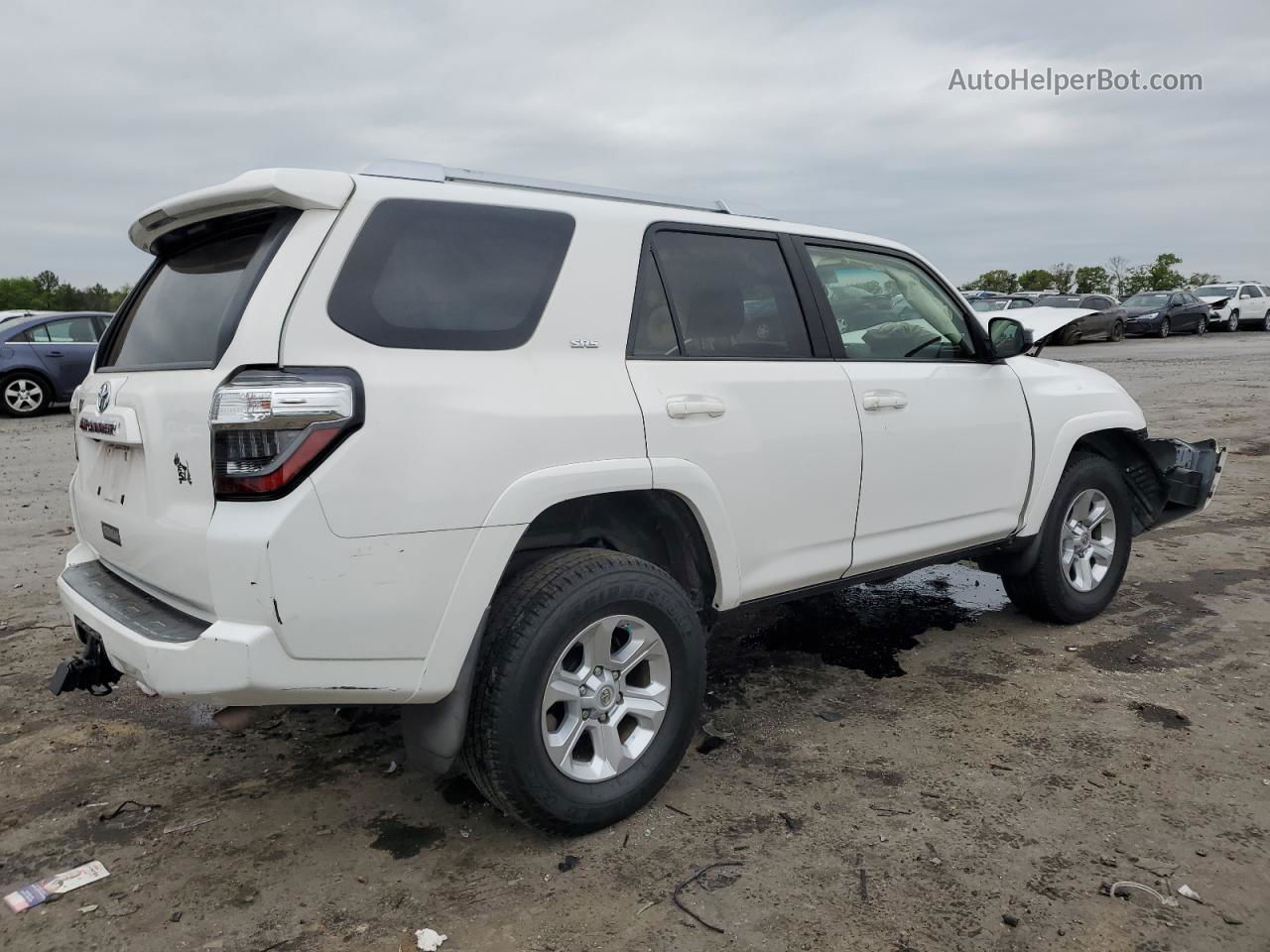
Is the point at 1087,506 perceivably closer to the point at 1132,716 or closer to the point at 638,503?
the point at 1132,716

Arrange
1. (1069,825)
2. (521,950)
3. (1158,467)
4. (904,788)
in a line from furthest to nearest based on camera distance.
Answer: (1158,467), (904,788), (1069,825), (521,950)

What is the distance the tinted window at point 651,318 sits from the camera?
3045mm

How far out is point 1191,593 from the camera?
5.20 metres

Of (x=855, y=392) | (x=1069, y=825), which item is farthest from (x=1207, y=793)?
(x=855, y=392)

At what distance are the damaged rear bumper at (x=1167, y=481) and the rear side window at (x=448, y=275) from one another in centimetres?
358

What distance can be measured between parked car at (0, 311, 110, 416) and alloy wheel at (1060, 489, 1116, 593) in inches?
519

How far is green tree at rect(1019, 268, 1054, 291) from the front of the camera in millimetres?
68812

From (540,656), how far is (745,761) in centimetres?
108

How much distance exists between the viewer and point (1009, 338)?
4.22 m

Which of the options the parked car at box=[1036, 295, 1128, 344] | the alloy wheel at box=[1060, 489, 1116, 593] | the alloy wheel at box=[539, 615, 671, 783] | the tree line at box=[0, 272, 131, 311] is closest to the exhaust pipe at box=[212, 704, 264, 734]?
the alloy wheel at box=[539, 615, 671, 783]

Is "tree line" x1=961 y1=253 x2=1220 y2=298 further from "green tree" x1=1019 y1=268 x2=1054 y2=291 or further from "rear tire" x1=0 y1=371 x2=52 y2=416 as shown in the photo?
"rear tire" x1=0 y1=371 x2=52 y2=416

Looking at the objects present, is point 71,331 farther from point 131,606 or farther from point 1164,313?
point 1164,313

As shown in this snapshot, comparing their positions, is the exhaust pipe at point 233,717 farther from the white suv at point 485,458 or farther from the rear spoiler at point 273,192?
the rear spoiler at point 273,192

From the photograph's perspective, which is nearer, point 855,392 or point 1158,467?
point 855,392
